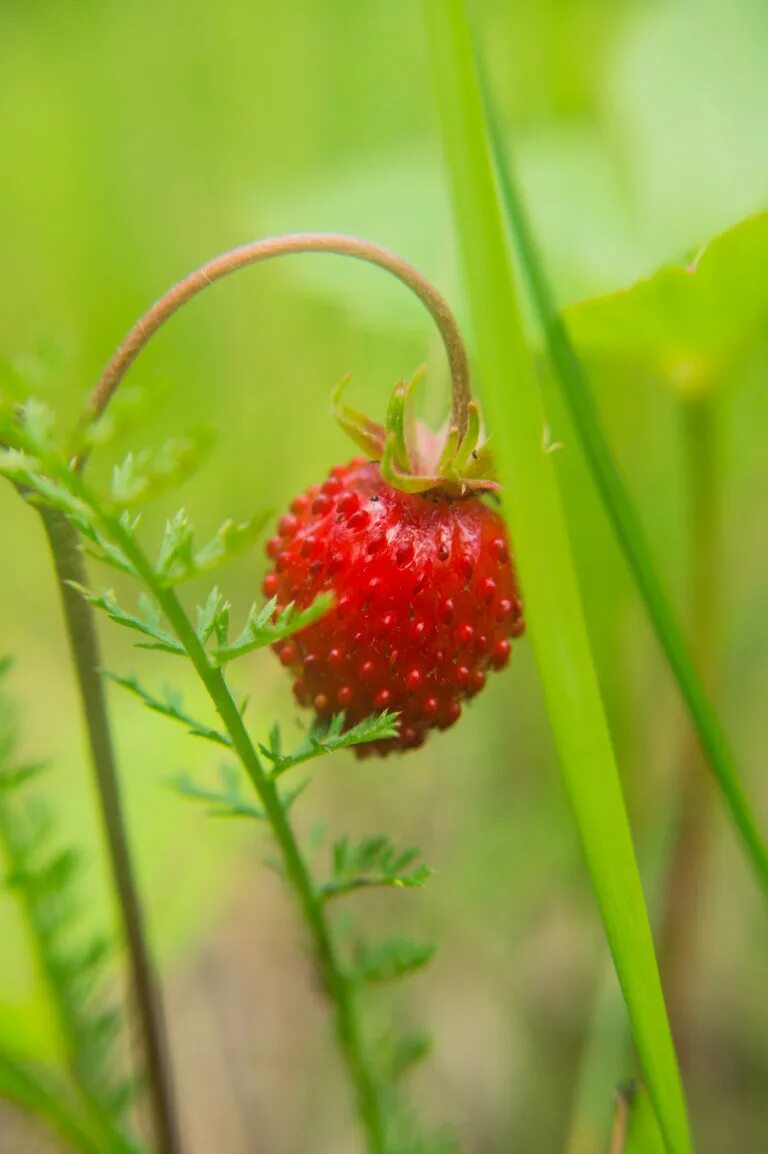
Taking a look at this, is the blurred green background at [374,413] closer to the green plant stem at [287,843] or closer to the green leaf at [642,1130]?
the green plant stem at [287,843]

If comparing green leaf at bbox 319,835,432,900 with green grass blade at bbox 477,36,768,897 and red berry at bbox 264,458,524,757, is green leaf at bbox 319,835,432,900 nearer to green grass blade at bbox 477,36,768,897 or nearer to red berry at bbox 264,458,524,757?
red berry at bbox 264,458,524,757

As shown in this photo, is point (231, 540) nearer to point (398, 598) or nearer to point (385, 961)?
point (398, 598)

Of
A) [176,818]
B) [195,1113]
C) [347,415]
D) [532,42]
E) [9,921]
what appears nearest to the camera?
[347,415]

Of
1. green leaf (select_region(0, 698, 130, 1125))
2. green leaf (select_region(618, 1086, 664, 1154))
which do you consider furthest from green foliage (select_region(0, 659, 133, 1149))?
green leaf (select_region(618, 1086, 664, 1154))

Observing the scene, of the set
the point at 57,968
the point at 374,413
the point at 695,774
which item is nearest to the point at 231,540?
the point at 57,968

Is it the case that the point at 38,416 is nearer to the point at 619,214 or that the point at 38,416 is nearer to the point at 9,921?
the point at 9,921

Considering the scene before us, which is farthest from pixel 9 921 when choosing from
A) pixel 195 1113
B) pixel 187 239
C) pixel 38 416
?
pixel 187 239
